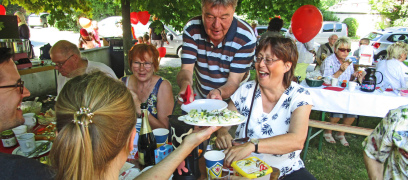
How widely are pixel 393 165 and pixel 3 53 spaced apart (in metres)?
2.89

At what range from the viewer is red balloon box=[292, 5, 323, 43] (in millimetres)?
5187

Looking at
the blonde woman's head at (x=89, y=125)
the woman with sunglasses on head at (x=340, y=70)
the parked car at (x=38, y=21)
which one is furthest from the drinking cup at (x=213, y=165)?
the parked car at (x=38, y=21)

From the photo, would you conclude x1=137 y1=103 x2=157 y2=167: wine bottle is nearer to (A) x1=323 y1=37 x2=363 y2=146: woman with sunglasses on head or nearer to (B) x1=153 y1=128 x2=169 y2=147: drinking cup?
(B) x1=153 y1=128 x2=169 y2=147: drinking cup

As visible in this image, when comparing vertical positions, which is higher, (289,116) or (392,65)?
(392,65)

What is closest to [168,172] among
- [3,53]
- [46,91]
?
[3,53]

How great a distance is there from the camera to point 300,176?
1943mm

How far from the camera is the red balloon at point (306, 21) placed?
5.19 meters

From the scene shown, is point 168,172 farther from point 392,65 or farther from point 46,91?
point 46,91

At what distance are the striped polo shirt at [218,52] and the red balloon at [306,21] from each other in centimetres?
320

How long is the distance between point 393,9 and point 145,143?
27.6 meters

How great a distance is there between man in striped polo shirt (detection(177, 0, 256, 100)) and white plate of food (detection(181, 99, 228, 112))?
0.32ft

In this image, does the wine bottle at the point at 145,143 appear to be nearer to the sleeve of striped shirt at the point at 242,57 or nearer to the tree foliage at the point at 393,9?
the sleeve of striped shirt at the point at 242,57

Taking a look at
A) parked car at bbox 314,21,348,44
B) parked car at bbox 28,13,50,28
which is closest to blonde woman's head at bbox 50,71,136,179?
parked car at bbox 314,21,348,44

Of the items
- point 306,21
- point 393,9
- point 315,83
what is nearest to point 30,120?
point 315,83
